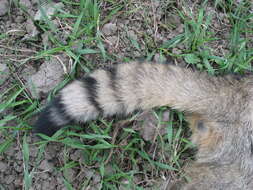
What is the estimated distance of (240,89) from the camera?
2.25m

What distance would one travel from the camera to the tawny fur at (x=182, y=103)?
7.11ft

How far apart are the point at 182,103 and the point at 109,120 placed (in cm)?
58

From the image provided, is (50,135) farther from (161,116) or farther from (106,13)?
(106,13)

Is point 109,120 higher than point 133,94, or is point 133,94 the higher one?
point 133,94

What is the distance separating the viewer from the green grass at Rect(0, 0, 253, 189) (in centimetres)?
236

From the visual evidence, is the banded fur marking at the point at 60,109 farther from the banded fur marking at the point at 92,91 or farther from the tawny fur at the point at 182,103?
the banded fur marking at the point at 92,91

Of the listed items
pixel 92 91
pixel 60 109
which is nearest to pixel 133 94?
pixel 92 91

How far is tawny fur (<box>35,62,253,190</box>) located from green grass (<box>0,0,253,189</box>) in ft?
0.75

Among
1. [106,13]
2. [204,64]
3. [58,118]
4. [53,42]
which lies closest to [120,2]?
[106,13]

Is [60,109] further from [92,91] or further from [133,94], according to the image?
[133,94]

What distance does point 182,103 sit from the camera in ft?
7.34

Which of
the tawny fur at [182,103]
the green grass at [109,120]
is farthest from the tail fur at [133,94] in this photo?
the green grass at [109,120]

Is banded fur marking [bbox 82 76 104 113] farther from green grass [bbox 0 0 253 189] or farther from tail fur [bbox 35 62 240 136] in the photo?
green grass [bbox 0 0 253 189]

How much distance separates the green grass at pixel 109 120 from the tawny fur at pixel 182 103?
0.23 m
